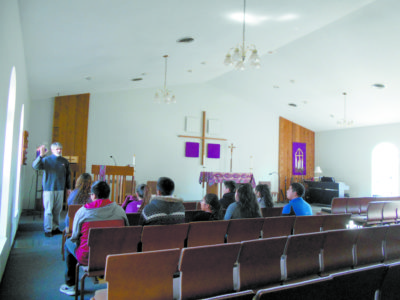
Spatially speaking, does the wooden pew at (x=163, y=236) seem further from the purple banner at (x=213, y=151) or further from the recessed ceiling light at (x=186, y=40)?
the purple banner at (x=213, y=151)

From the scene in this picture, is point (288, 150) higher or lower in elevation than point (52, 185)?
higher

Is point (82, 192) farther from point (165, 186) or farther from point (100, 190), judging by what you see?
point (165, 186)

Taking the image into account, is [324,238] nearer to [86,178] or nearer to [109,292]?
[109,292]

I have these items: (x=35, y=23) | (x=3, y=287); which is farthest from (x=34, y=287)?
(x=35, y=23)

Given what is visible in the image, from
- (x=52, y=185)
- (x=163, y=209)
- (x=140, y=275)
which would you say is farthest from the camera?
(x=52, y=185)

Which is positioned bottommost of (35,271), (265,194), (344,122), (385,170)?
(35,271)

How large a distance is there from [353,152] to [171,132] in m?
6.78

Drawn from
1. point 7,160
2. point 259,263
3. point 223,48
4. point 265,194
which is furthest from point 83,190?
point 223,48

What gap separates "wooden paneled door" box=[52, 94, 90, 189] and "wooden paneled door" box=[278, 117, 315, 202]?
7122 millimetres

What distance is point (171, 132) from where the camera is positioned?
31.9ft

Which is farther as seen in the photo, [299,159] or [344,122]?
[299,159]

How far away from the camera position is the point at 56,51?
4.27 m

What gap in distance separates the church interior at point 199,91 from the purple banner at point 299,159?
3.6 inches

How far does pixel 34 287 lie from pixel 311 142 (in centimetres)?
1157
